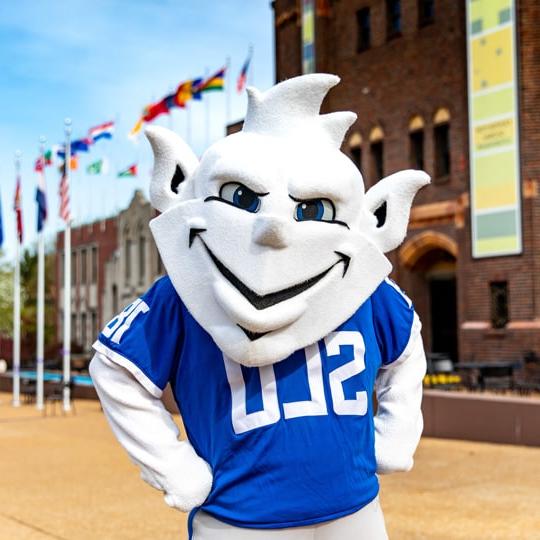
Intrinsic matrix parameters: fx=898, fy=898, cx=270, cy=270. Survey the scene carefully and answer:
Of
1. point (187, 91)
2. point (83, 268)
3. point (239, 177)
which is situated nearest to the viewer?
point (239, 177)

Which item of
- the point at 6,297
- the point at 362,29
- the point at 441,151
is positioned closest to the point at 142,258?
the point at 6,297

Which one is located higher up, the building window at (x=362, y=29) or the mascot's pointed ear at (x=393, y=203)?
the building window at (x=362, y=29)

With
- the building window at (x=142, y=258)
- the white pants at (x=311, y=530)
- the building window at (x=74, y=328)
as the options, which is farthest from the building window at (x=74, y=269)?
the white pants at (x=311, y=530)

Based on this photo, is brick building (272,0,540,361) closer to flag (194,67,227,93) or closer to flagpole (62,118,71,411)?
flag (194,67,227,93)

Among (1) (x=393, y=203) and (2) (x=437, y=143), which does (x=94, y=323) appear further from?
(1) (x=393, y=203)

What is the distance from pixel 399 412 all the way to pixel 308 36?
2228 centimetres

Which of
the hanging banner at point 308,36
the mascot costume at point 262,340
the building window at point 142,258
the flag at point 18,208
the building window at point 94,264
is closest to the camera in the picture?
the mascot costume at point 262,340

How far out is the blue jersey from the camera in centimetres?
295

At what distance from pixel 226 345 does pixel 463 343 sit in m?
17.7

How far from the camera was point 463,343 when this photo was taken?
20016mm

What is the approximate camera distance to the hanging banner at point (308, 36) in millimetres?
24312

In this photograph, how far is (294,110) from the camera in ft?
10.4

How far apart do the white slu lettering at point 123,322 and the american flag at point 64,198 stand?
558 inches

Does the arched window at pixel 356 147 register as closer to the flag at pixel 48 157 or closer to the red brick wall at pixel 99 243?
the flag at pixel 48 157
